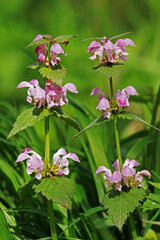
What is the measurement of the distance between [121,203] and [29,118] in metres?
0.39

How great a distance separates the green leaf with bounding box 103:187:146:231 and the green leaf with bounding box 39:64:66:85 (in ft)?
1.34

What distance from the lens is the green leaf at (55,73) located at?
1218 mm

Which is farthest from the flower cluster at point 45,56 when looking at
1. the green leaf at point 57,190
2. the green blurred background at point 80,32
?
the green blurred background at point 80,32

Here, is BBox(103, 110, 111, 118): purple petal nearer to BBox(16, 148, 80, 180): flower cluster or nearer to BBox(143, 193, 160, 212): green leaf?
BBox(16, 148, 80, 180): flower cluster

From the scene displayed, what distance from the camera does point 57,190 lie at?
127 centimetres

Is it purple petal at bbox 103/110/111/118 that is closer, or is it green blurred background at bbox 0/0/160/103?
purple petal at bbox 103/110/111/118

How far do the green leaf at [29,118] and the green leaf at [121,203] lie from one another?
0.33 metres

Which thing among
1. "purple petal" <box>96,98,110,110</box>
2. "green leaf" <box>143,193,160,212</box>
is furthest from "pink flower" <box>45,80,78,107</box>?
"green leaf" <box>143,193,160,212</box>

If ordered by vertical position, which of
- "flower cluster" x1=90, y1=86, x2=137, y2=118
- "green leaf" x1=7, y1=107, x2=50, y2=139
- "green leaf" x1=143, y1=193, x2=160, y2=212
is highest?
"green leaf" x1=7, y1=107, x2=50, y2=139

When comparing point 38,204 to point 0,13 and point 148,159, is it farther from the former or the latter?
point 0,13

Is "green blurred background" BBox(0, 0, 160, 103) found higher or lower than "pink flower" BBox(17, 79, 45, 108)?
higher

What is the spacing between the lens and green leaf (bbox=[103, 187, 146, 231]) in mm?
1240

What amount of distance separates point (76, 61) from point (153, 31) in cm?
81

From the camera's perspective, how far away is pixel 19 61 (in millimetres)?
4387
